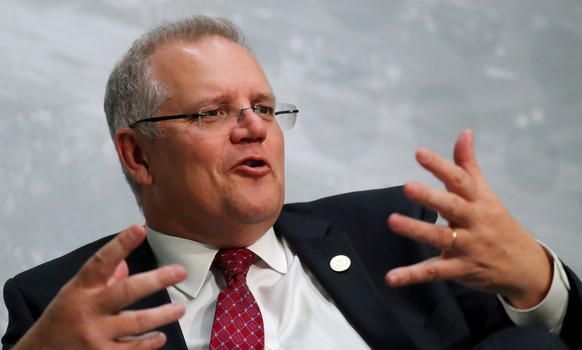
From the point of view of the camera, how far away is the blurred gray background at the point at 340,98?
2.48 m

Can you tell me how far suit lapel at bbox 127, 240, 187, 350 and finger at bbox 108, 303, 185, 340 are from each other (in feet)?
1.33

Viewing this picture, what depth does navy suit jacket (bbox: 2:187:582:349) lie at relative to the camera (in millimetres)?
1921

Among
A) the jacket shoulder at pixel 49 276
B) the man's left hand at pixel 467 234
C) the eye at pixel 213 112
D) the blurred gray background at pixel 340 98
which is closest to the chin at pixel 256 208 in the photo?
the eye at pixel 213 112

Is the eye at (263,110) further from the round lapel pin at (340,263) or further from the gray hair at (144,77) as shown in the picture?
the round lapel pin at (340,263)

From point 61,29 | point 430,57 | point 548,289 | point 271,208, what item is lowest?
point 548,289

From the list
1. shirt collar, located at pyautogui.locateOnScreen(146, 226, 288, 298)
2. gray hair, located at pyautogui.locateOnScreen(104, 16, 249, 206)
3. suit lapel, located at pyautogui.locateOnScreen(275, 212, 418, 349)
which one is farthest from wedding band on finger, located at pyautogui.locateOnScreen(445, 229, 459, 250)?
gray hair, located at pyautogui.locateOnScreen(104, 16, 249, 206)

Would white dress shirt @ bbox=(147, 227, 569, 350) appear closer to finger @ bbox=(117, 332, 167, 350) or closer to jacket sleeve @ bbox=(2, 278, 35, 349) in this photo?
jacket sleeve @ bbox=(2, 278, 35, 349)

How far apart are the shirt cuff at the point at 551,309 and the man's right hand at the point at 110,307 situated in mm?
683

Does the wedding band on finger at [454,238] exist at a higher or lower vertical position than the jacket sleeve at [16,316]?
higher

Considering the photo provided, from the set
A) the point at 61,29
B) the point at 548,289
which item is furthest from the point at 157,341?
the point at 61,29

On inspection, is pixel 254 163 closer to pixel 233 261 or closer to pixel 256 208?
pixel 256 208

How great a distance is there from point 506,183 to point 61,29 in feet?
4.49

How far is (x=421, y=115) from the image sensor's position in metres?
2.76

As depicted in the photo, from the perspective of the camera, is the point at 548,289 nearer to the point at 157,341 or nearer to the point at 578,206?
the point at 157,341
